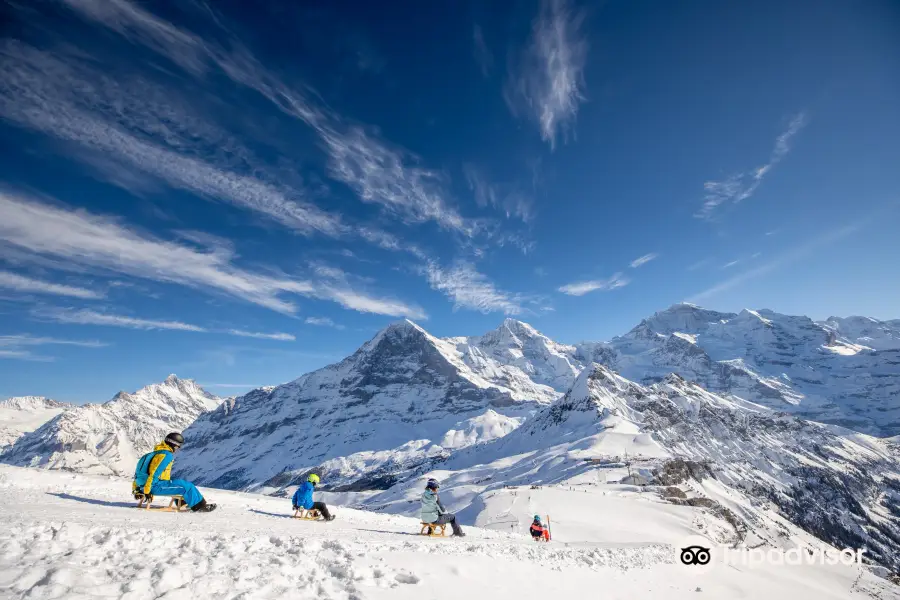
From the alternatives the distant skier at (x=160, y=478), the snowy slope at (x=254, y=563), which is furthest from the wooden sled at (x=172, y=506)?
the snowy slope at (x=254, y=563)

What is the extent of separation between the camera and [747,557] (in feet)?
65.1

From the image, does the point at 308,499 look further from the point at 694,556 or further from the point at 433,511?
the point at 694,556

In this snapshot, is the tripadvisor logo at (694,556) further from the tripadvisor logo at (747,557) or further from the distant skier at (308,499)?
the distant skier at (308,499)

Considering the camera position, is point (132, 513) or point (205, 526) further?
point (132, 513)

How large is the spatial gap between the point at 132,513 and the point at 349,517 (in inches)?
356

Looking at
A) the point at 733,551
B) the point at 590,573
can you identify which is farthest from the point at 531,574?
the point at 733,551

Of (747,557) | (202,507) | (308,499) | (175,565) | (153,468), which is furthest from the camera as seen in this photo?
(747,557)

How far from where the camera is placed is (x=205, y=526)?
1065cm

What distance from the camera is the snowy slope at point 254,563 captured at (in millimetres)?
5945

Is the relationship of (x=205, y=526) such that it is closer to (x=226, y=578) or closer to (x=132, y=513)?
(x=132, y=513)

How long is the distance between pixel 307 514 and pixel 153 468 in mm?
5959

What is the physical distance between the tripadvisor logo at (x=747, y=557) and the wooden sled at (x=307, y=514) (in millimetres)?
13881

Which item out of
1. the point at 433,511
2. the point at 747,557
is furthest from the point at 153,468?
the point at 747,557

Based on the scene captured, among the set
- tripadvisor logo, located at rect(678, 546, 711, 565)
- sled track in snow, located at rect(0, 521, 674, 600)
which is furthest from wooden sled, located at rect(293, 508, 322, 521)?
tripadvisor logo, located at rect(678, 546, 711, 565)
